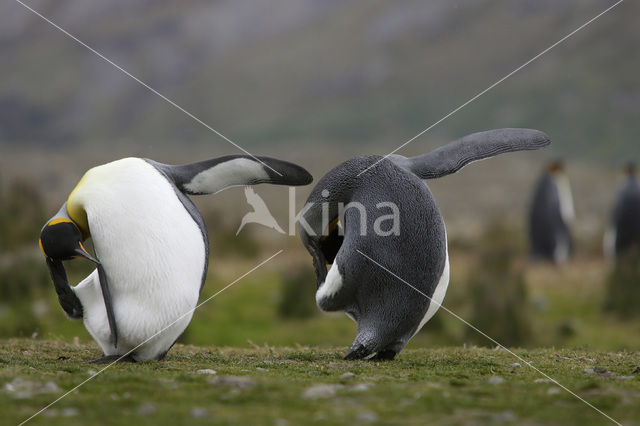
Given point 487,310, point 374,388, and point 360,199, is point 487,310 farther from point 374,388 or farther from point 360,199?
point 374,388

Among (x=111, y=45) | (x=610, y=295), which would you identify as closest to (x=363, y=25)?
(x=111, y=45)

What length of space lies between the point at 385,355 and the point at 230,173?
1779mm

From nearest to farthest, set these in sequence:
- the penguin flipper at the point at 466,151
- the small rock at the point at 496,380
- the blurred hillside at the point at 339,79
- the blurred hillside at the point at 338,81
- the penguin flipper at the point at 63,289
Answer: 1. the small rock at the point at 496,380
2. the penguin flipper at the point at 63,289
3. the penguin flipper at the point at 466,151
4. the blurred hillside at the point at 338,81
5. the blurred hillside at the point at 339,79

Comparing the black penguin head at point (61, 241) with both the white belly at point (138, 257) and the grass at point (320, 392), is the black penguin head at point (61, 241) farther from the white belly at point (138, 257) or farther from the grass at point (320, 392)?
the grass at point (320, 392)

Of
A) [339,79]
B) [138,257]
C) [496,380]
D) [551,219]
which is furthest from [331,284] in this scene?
[339,79]

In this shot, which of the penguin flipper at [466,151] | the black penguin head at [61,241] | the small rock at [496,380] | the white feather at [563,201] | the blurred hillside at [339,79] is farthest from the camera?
the blurred hillside at [339,79]

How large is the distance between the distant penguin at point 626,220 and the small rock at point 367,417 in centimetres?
1375

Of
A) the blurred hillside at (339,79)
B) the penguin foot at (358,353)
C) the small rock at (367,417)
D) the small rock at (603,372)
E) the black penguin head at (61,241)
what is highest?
the blurred hillside at (339,79)

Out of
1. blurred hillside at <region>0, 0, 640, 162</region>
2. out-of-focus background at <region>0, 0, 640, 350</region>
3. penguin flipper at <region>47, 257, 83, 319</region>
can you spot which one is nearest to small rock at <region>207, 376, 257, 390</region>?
penguin flipper at <region>47, 257, 83, 319</region>

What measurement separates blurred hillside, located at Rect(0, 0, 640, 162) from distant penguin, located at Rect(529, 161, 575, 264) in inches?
3209

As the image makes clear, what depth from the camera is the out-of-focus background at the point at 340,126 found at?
11516 mm

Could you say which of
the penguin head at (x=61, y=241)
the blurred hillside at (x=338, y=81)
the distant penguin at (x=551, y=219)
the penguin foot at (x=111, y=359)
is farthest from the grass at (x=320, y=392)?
the blurred hillside at (x=338, y=81)

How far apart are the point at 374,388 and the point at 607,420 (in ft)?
3.81

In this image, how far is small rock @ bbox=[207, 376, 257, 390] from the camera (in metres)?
3.87
